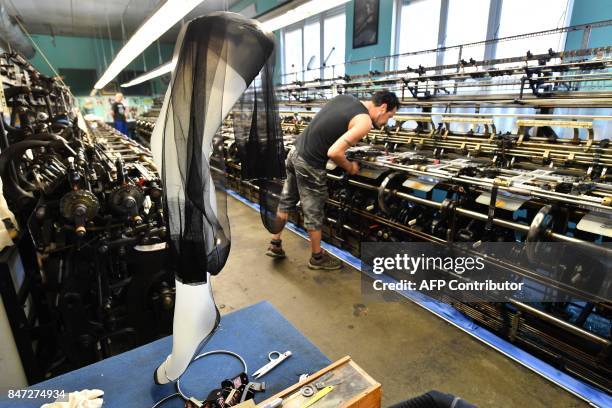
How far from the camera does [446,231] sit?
8.18 feet

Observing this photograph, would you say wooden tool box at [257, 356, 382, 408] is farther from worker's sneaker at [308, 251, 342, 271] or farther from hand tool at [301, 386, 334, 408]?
worker's sneaker at [308, 251, 342, 271]

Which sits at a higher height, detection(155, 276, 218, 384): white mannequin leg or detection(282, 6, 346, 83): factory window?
detection(282, 6, 346, 83): factory window

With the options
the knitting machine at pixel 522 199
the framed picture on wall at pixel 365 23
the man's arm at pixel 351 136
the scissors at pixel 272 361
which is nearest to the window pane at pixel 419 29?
the framed picture on wall at pixel 365 23

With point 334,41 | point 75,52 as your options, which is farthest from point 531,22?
point 75,52

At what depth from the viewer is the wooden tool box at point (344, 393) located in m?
0.92

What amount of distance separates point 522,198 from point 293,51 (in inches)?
285

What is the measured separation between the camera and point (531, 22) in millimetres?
3957

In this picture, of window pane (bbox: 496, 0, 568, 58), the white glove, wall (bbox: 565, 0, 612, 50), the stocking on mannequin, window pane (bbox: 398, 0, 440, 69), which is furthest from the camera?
window pane (bbox: 398, 0, 440, 69)

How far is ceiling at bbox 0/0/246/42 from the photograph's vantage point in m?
7.55

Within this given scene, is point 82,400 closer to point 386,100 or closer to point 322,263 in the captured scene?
point 322,263

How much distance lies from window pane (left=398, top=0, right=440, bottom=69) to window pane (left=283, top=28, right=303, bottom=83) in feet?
9.33

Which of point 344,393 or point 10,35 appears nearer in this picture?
point 344,393

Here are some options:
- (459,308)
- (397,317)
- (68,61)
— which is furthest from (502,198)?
(68,61)

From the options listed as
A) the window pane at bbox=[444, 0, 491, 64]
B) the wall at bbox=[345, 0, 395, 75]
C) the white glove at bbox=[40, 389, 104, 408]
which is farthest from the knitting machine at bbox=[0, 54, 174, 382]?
the wall at bbox=[345, 0, 395, 75]
